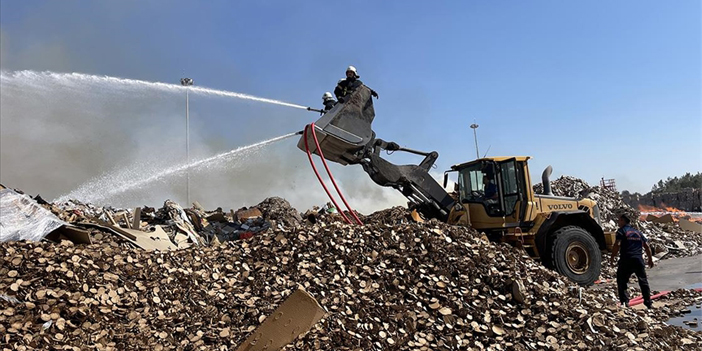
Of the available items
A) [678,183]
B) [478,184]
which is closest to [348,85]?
[478,184]

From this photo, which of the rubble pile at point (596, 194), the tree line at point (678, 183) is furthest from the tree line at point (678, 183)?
the rubble pile at point (596, 194)

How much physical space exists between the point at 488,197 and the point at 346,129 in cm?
303

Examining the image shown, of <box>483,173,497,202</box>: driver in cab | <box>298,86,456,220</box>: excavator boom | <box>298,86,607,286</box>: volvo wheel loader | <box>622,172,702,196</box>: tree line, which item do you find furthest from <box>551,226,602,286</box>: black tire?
<box>622,172,702,196</box>: tree line

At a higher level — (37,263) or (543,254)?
(37,263)

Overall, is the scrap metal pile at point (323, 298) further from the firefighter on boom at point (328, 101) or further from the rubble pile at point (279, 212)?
the rubble pile at point (279, 212)

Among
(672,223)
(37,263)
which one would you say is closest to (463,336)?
(37,263)

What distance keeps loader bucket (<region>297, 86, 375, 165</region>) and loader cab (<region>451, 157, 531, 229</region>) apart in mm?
2272

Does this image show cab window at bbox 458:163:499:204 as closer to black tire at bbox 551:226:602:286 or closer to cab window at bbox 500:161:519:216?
cab window at bbox 500:161:519:216

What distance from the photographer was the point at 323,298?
526cm

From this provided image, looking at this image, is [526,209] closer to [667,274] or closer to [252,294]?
[667,274]

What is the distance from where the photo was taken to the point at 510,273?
19.2ft

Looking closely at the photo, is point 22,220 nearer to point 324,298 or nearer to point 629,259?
point 324,298

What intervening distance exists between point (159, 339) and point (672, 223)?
18582 millimetres

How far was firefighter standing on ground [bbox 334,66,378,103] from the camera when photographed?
8.42 meters
